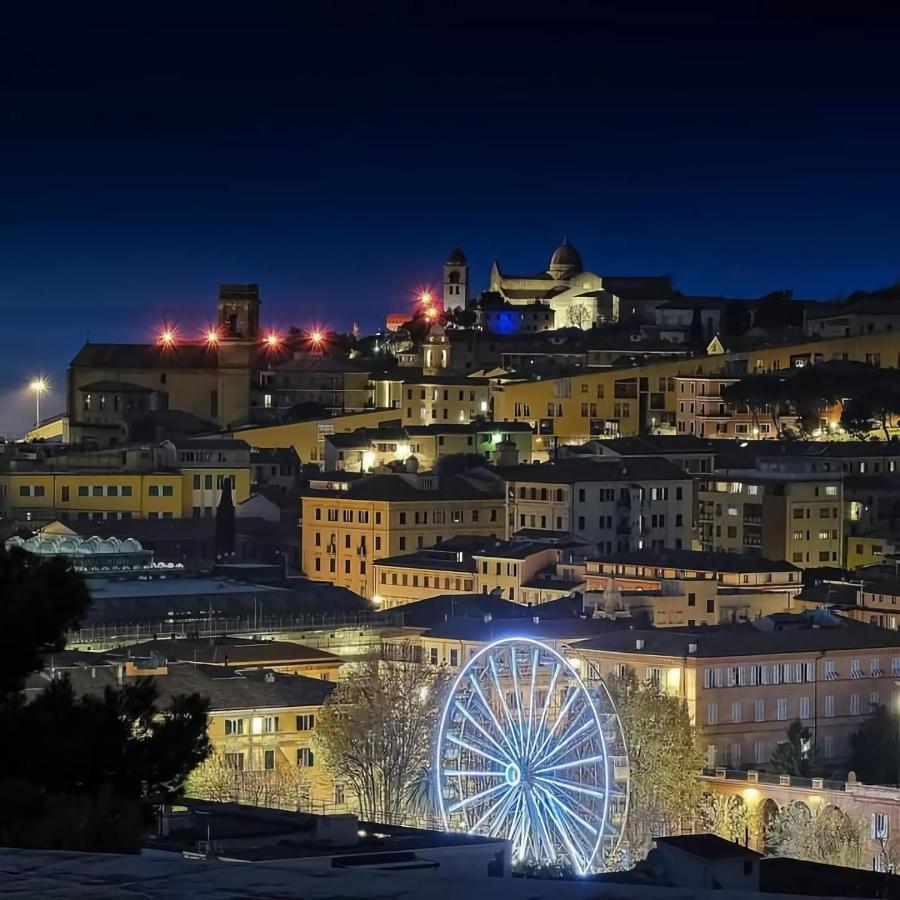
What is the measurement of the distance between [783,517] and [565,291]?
27.1 meters

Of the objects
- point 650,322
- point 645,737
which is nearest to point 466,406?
point 650,322

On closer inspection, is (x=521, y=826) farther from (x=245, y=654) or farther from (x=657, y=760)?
(x=245, y=654)

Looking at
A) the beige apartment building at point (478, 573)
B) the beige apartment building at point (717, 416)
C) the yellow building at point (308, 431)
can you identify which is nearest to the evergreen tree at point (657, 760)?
the beige apartment building at point (478, 573)

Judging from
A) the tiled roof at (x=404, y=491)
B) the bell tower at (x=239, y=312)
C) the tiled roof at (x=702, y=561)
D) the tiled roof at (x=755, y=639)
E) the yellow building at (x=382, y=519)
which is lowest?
the tiled roof at (x=755, y=639)

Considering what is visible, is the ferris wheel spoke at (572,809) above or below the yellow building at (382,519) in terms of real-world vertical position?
below

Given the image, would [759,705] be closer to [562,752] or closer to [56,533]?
[562,752]

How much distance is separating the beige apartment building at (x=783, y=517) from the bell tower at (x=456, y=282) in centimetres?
2592

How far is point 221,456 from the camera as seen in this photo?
171 feet

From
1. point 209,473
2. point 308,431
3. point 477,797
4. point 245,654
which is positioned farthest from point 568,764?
point 308,431

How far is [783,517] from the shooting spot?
151 ft

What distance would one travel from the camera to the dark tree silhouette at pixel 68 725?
1095 cm

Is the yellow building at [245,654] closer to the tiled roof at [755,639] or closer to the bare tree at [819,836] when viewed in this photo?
the tiled roof at [755,639]

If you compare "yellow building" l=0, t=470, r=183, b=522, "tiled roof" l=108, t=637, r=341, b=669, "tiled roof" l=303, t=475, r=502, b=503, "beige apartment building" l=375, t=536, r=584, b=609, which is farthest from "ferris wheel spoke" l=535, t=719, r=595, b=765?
"yellow building" l=0, t=470, r=183, b=522

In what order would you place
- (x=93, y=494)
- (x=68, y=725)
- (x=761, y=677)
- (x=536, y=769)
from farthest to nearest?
(x=93, y=494) < (x=761, y=677) < (x=536, y=769) < (x=68, y=725)
